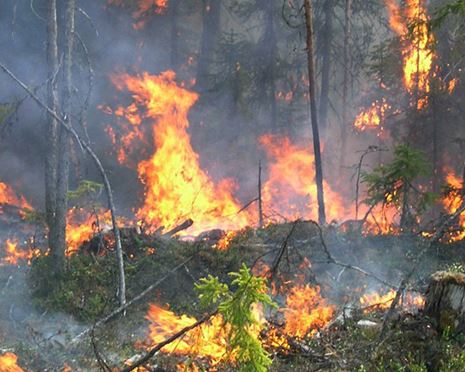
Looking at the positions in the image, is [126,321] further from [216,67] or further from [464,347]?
[216,67]

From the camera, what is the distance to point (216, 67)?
108 feet

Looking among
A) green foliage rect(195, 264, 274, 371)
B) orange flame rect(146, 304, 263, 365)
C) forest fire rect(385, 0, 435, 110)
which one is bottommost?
orange flame rect(146, 304, 263, 365)

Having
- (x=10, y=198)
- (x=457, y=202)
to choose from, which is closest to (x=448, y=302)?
(x=457, y=202)

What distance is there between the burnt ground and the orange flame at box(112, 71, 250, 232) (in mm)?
4789

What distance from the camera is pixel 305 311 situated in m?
10.4

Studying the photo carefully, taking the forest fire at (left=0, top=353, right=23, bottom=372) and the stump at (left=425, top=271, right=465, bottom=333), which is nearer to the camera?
the stump at (left=425, top=271, right=465, bottom=333)

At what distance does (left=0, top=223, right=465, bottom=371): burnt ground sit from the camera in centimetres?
672

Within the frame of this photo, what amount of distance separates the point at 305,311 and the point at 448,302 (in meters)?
4.09

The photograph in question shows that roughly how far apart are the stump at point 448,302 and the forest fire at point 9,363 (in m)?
6.82

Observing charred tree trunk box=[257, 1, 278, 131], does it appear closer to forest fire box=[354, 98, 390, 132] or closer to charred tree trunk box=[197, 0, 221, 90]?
charred tree trunk box=[197, 0, 221, 90]

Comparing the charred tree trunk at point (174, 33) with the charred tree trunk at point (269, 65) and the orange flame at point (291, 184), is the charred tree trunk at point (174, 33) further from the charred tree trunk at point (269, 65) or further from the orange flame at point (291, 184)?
the orange flame at point (291, 184)

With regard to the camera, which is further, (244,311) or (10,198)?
(10,198)

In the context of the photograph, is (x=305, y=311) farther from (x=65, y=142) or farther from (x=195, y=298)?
(x=65, y=142)

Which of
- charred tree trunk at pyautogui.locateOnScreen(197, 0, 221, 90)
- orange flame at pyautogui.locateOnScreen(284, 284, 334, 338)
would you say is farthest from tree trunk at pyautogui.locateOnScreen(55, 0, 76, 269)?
charred tree trunk at pyautogui.locateOnScreen(197, 0, 221, 90)
